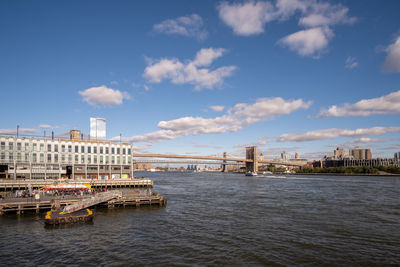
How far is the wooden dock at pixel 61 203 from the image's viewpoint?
37878 mm

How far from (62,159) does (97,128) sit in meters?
19.1

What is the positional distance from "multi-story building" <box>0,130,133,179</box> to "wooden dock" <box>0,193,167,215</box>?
4070cm

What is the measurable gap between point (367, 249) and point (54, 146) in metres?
80.9

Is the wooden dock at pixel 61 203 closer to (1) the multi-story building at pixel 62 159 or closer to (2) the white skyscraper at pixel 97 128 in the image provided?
(1) the multi-story building at pixel 62 159

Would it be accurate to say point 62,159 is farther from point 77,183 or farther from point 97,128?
point 77,183

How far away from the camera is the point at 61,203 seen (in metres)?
40.3

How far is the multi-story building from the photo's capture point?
73.5 meters

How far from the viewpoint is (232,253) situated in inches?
909

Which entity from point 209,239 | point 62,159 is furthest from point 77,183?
point 209,239

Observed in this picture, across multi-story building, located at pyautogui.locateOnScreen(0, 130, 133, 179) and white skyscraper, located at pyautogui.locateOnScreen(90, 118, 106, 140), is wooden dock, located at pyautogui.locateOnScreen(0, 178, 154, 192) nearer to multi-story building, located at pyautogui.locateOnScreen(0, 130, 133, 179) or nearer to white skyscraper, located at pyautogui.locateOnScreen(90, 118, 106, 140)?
multi-story building, located at pyautogui.locateOnScreen(0, 130, 133, 179)

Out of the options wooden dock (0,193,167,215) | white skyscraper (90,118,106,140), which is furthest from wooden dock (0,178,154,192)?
white skyscraper (90,118,106,140)

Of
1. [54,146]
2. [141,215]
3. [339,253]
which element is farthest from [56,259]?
[54,146]

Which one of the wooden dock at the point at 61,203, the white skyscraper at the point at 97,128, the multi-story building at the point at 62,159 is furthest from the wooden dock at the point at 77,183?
the white skyscraper at the point at 97,128

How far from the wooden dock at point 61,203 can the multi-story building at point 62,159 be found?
40.7 m
